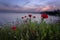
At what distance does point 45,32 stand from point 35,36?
0.33ft

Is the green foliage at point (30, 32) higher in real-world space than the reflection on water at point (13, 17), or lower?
lower

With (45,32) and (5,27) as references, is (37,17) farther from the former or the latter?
(5,27)

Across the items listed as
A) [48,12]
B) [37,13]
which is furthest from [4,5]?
[48,12]

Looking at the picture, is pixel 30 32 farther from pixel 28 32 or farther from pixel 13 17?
pixel 13 17

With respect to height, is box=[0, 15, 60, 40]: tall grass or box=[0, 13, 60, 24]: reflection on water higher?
box=[0, 13, 60, 24]: reflection on water

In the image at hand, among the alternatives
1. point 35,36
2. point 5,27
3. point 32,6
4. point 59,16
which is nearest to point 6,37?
point 5,27

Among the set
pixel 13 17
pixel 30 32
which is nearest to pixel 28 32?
pixel 30 32

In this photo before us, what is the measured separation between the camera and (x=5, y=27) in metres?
0.95

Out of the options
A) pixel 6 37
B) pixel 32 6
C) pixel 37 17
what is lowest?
pixel 6 37

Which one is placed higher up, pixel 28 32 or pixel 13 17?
pixel 13 17

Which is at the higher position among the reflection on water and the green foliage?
the reflection on water

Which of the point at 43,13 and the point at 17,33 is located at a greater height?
the point at 43,13

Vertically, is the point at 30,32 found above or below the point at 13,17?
below

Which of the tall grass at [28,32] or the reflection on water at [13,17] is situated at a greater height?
the reflection on water at [13,17]
